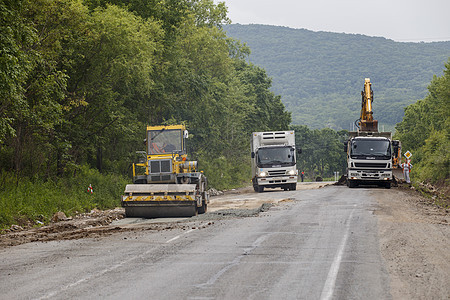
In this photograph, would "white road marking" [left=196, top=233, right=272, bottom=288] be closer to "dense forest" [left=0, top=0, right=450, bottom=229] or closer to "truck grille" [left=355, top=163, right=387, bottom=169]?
"dense forest" [left=0, top=0, right=450, bottom=229]

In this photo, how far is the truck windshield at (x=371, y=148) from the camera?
1408 inches

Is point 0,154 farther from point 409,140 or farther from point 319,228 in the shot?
point 409,140

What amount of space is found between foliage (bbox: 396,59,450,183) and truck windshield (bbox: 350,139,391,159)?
37.5 ft

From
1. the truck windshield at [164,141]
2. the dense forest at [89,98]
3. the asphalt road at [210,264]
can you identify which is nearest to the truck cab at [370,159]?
the dense forest at [89,98]

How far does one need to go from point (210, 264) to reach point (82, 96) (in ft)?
63.1

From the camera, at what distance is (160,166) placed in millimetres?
23750

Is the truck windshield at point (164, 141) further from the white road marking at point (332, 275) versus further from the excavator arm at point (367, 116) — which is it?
the excavator arm at point (367, 116)

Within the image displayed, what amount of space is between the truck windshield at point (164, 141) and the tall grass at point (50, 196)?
4.16 m

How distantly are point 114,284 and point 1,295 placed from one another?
→ 1.72 m

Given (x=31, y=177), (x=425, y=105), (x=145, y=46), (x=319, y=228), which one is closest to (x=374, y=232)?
(x=319, y=228)

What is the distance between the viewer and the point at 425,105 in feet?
308

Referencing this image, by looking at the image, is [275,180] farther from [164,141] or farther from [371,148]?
[164,141]

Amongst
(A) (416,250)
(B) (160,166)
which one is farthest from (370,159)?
(A) (416,250)

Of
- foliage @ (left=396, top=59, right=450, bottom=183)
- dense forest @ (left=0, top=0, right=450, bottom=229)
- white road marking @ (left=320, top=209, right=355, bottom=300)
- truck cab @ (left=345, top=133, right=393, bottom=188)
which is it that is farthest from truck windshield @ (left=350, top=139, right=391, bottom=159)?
white road marking @ (left=320, top=209, right=355, bottom=300)
